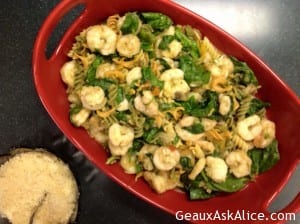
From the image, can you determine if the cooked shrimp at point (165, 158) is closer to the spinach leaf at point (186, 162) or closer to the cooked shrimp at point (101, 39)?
the spinach leaf at point (186, 162)

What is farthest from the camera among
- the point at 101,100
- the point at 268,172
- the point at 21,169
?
the point at 21,169

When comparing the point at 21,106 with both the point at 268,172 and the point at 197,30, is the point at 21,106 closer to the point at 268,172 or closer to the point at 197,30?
the point at 197,30

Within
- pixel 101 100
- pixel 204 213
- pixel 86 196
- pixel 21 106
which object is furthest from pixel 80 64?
pixel 204 213

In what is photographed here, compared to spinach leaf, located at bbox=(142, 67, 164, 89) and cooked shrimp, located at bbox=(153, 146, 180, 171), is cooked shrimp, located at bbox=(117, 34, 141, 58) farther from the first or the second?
cooked shrimp, located at bbox=(153, 146, 180, 171)

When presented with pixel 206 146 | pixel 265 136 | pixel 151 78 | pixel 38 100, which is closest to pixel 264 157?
pixel 265 136

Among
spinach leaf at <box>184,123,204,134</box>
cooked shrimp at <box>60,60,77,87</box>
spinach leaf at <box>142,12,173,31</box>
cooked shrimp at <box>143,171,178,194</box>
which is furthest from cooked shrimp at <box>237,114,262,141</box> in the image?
cooked shrimp at <box>60,60,77,87</box>
